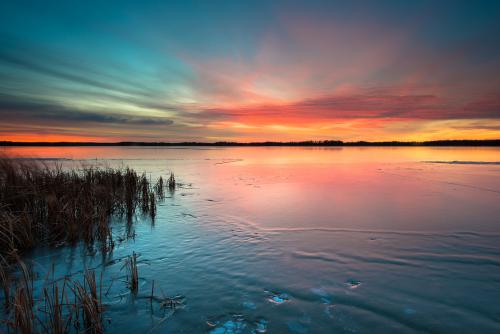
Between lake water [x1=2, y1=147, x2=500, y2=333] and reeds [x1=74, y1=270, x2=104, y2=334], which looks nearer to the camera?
reeds [x1=74, y1=270, x2=104, y2=334]

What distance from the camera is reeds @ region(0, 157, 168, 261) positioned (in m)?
6.22

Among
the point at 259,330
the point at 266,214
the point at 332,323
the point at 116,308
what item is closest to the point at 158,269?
the point at 116,308

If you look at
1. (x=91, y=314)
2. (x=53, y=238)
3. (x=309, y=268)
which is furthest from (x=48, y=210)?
(x=309, y=268)

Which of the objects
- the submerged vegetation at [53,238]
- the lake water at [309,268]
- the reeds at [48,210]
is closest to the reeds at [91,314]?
the submerged vegetation at [53,238]

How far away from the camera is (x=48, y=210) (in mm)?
7273

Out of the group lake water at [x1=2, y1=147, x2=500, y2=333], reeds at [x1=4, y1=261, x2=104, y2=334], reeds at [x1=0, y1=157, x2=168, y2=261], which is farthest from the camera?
Answer: reeds at [x1=0, y1=157, x2=168, y2=261]

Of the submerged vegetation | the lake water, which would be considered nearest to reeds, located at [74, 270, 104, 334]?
the submerged vegetation

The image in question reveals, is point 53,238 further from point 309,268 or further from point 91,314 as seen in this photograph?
point 309,268

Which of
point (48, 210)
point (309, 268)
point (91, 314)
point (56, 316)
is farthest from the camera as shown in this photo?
point (48, 210)

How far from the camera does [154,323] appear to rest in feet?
12.0

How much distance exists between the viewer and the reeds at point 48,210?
6.22 m

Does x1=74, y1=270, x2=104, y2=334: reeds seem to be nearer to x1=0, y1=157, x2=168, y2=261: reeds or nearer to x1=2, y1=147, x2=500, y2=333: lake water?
x1=2, y1=147, x2=500, y2=333: lake water

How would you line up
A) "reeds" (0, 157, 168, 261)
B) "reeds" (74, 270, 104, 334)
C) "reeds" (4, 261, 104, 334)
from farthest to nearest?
1. "reeds" (0, 157, 168, 261)
2. "reeds" (74, 270, 104, 334)
3. "reeds" (4, 261, 104, 334)

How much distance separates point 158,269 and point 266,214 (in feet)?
16.3
